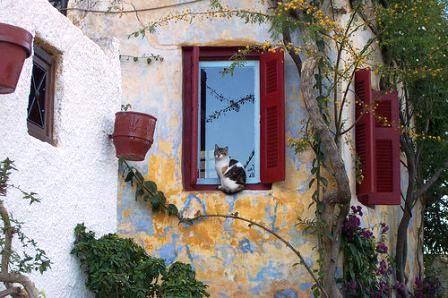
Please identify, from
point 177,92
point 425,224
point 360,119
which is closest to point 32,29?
point 177,92

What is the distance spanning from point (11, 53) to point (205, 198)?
434 centimetres

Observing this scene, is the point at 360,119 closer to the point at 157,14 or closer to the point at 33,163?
the point at 157,14

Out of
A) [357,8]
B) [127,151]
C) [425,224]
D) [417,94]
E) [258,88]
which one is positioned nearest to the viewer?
[127,151]

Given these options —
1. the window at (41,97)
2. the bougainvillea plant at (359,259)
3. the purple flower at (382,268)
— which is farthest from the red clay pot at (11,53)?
the purple flower at (382,268)

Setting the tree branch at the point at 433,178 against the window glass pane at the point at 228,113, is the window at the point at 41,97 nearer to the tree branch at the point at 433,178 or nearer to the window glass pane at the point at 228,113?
the window glass pane at the point at 228,113

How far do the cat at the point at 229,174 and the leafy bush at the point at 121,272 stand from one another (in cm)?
249

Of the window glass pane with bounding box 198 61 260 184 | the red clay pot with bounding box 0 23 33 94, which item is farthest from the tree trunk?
the red clay pot with bounding box 0 23 33 94

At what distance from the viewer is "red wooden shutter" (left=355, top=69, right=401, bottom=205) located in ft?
30.2

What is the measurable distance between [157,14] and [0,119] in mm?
4463

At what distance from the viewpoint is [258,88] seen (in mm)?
9406

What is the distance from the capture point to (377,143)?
31.3 feet

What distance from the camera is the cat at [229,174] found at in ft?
29.5

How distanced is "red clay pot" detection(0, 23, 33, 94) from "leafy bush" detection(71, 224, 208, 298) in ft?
5.61

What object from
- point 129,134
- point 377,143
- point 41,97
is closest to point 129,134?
point 129,134
